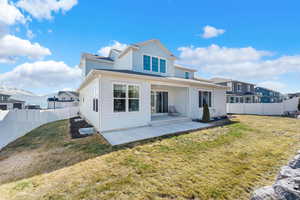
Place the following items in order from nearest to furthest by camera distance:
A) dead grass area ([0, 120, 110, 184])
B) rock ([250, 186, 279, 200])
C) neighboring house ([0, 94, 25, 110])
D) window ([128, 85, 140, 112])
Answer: rock ([250, 186, 279, 200]), dead grass area ([0, 120, 110, 184]), window ([128, 85, 140, 112]), neighboring house ([0, 94, 25, 110])

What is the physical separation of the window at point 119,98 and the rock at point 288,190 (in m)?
6.45

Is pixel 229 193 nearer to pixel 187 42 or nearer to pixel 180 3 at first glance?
pixel 180 3

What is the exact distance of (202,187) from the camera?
2.74 metres

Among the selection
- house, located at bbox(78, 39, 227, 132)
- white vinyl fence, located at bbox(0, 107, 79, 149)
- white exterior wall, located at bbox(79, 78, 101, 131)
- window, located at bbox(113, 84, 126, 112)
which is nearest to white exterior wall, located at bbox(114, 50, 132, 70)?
house, located at bbox(78, 39, 227, 132)

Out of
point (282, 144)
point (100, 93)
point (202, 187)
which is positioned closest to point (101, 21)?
point (100, 93)

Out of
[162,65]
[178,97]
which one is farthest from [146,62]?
[178,97]

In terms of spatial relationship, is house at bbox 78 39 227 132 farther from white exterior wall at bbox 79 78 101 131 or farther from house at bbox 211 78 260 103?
house at bbox 211 78 260 103

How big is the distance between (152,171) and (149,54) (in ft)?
31.2

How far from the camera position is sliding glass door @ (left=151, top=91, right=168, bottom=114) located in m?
11.2

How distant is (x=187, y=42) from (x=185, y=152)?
13.6 meters

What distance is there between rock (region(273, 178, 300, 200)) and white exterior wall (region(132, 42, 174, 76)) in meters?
9.56

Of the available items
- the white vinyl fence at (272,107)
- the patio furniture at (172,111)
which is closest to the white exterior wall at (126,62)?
the patio furniture at (172,111)

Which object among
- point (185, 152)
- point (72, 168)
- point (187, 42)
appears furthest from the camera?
point (187, 42)

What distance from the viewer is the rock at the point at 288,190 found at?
6.36ft
